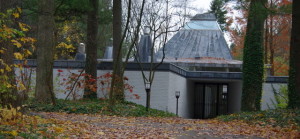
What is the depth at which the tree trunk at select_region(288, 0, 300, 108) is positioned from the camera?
39.7 feet

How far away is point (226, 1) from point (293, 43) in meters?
2.59

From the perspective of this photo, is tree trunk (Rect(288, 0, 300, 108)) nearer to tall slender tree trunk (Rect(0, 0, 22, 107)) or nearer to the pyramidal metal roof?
tall slender tree trunk (Rect(0, 0, 22, 107))

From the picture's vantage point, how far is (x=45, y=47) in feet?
42.8

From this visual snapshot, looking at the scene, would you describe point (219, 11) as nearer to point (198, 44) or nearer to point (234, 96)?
point (198, 44)

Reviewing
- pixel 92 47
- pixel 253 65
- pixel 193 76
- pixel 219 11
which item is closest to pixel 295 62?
pixel 253 65

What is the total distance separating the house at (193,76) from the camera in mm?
17828

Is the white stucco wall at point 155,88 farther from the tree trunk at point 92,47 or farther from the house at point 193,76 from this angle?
the tree trunk at point 92,47

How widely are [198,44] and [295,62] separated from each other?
15.2 meters

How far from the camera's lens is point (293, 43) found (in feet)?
40.6

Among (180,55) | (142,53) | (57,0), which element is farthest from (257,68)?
(180,55)

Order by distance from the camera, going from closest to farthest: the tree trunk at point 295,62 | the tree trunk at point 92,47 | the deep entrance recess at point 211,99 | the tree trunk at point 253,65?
the tree trunk at point 295,62 < the tree trunk at point 253,65 < the tree trunk at point 92,47 < the deep entrance recess at point 211,99

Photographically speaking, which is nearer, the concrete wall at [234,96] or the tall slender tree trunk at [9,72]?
the tall slender tree trunk at [9,72]

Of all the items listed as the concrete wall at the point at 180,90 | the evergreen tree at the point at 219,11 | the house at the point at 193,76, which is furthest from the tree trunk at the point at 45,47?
the evergreen tree at the point at 219,11

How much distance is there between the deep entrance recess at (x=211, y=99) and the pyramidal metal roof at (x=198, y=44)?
246 cm
